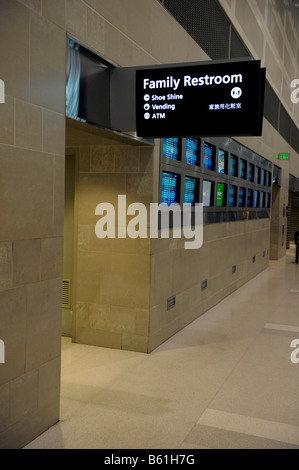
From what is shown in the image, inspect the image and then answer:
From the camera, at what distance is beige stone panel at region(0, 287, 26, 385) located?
3.46m

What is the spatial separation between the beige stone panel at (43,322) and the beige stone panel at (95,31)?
2.33 metres

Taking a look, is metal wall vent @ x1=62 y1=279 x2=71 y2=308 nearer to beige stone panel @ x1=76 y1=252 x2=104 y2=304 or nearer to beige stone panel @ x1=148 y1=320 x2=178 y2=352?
beige stone panel @ x1=76 y1=252 x2=104 y2=304

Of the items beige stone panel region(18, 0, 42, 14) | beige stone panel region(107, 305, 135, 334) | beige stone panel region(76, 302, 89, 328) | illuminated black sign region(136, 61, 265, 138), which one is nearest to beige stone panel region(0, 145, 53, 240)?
beige stone panel region(18, 0, 42, 14)

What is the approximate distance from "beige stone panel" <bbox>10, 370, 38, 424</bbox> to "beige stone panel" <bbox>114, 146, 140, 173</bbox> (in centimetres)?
302

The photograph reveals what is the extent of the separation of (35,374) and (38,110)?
2088 mm

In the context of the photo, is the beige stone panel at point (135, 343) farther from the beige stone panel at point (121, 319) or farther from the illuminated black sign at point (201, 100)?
the illuminated black sign at point (201, 100)

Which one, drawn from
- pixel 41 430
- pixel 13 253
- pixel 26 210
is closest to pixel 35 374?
pixel 41 430

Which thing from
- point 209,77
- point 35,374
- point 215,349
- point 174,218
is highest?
point 209,77

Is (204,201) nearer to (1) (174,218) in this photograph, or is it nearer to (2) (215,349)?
(1) (174,218)

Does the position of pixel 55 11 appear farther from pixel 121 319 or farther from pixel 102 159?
pixel 121 319

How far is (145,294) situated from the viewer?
240 inches

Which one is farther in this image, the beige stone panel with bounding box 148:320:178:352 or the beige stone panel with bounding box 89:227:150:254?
the beige stone panel with bounding box 148:320:178:352

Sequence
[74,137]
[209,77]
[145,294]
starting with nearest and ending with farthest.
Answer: [209,77] → [74,137] → [145,294]
